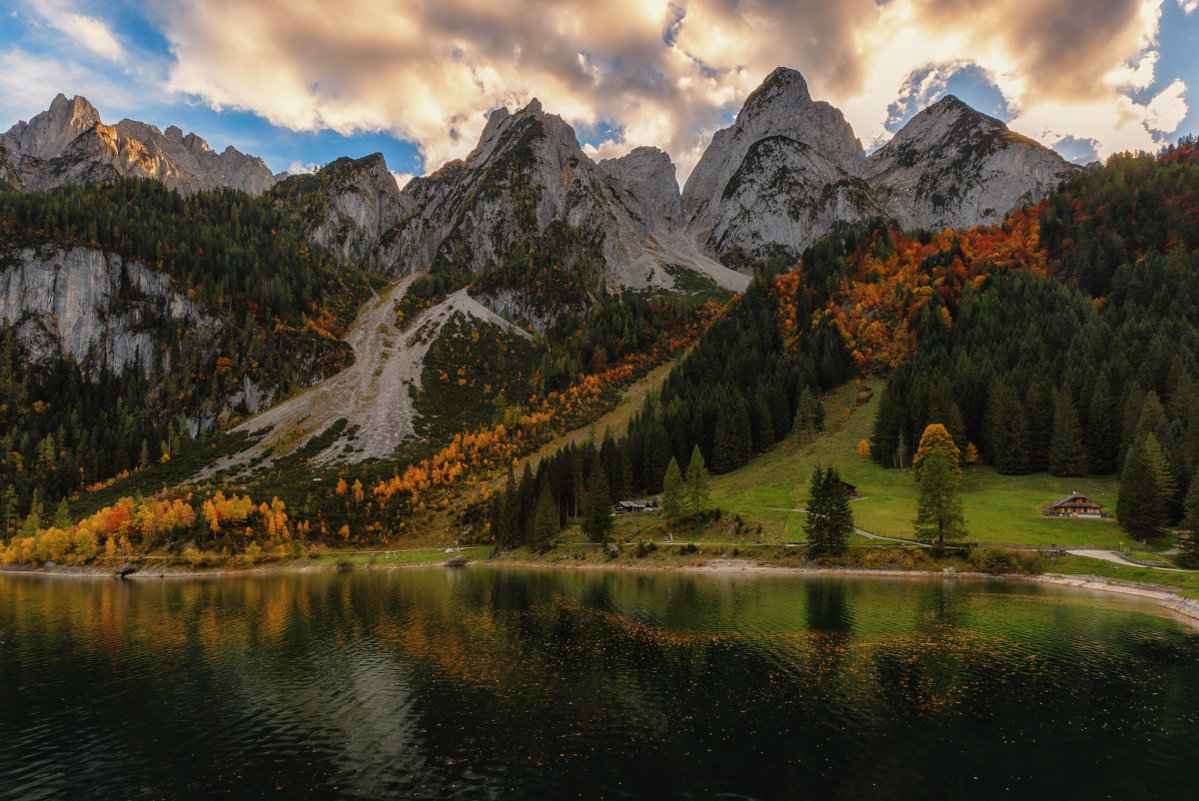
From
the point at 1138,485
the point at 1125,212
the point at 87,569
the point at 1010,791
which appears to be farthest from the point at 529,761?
the point at 1125,212

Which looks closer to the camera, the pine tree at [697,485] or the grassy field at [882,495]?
the grassy field at [882,495]

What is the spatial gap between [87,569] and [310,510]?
171 ft

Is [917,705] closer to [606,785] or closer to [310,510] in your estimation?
[606,785]

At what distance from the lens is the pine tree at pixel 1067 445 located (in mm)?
114375

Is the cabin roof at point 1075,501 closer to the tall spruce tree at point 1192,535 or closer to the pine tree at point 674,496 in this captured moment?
the tall spruce tree at point 1192,535

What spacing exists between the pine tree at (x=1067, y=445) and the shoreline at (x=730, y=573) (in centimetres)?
5059

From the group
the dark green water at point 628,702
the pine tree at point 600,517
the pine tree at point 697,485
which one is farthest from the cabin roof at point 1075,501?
the pine tree at point 600,517

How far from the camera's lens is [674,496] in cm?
11831

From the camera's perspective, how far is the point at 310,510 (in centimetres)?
16200

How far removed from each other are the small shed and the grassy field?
2.05 meters

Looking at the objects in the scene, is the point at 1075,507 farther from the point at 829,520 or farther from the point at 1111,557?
the point at 829,520

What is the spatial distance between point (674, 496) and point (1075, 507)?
6959 cm

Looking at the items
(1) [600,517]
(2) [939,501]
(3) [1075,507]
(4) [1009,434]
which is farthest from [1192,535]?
(1) [600,517]

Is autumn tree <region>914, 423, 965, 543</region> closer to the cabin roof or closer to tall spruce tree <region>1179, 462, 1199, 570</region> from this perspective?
the cabin roof
